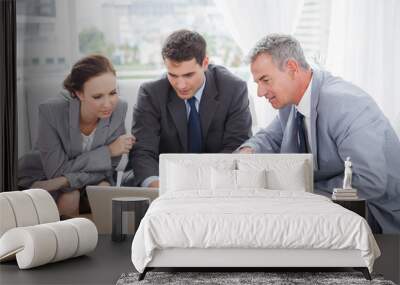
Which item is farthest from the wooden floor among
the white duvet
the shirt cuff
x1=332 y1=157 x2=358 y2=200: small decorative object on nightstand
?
the shirt cuff

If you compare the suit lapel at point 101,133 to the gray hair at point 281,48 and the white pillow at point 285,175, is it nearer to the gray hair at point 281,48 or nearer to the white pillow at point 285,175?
the white pillow at point 285,175

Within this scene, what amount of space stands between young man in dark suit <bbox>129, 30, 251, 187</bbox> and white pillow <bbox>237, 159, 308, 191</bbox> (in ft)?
2.14

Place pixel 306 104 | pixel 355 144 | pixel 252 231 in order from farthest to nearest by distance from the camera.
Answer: pixel 306 104
pixel 355 144
pixel 252 231

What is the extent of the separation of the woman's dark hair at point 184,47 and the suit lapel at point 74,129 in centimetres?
112

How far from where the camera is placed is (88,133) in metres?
8.21

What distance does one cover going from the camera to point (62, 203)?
8.27m

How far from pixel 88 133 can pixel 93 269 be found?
7.76ft

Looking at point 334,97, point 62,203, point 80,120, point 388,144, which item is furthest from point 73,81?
point 388,144

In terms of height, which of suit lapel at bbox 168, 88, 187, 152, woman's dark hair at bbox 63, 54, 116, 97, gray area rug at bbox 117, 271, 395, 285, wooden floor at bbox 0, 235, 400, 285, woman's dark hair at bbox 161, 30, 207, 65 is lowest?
wooden floor at bbox 0, 235, 400, 285

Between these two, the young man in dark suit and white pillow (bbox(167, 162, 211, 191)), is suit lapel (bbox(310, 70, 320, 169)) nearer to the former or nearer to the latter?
the young man in dark suit

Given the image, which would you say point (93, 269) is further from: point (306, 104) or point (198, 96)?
point (306, 104)

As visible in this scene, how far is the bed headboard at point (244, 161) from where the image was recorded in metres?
7.59

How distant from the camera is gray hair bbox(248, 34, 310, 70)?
8039 mm

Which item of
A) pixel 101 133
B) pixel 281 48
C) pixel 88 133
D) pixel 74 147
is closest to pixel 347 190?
pixel 281 48
